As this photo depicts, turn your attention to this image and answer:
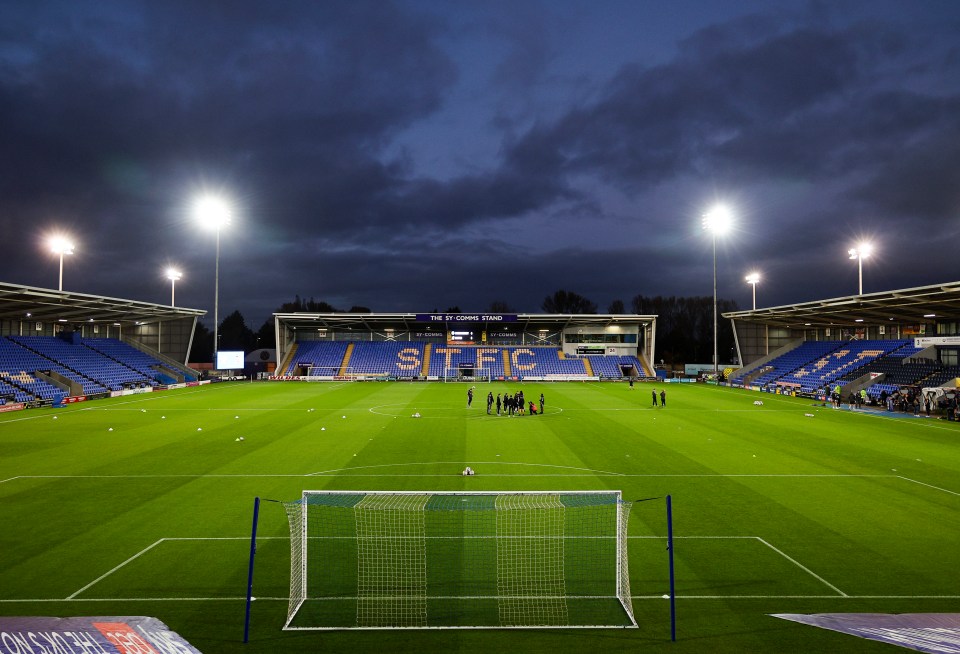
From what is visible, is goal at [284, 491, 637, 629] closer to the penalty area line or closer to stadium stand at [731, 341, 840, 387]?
the penalty area line

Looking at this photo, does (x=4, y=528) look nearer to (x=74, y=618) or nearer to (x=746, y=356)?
(x=74, y=618)

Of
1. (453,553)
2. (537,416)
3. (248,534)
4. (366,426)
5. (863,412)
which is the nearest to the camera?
(453,553)

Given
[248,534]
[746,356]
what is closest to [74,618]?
[248,534]

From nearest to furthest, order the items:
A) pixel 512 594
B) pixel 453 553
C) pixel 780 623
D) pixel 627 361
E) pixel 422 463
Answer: pixel 780 623
pixel 512 594
pixel 453 553
pixel 422 463
pixel 627 361

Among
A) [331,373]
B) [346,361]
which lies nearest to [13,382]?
[331,373]

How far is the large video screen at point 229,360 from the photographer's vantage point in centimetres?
5747

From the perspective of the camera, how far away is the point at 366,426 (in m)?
25.9

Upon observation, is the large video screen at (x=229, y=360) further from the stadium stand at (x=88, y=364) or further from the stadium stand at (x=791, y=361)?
the stadium stand at (x=791, y=361)

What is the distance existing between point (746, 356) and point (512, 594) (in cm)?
6028

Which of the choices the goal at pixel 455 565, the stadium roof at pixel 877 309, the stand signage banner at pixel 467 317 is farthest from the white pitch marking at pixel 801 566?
the stand signage banner at pixel 467 317

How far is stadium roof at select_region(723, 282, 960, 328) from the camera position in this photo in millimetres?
33156

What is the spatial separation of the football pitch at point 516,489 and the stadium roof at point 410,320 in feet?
113

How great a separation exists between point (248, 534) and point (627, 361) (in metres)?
61.2

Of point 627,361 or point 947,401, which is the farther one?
point 627,361
